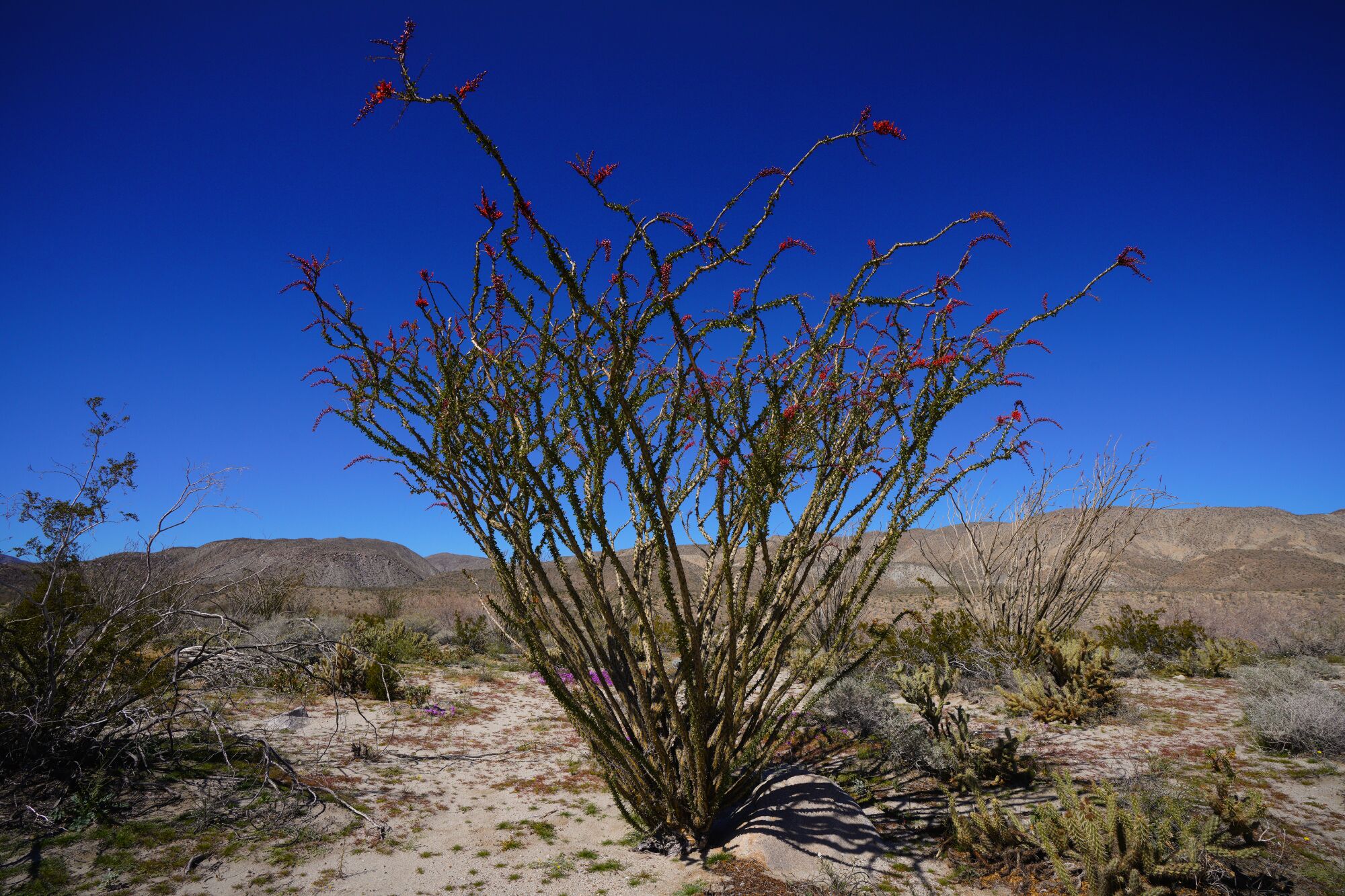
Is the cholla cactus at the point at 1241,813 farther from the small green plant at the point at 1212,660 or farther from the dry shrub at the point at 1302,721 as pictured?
the small green plant at the point at 1212,660

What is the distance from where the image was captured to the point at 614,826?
12.8 feet

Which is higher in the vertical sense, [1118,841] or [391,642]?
[391,642]

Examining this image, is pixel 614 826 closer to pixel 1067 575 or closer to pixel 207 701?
pixel 207 701

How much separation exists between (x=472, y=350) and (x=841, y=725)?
526cm

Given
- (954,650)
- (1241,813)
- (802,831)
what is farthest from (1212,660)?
(802,831)

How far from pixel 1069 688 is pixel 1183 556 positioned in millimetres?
57364

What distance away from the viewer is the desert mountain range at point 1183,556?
33875 millimetres

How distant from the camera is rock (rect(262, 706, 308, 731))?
18.9 ft

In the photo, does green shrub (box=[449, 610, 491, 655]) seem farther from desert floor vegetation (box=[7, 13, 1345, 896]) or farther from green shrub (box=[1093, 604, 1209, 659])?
green shrub (box=[1093, 604, 1209, 659])

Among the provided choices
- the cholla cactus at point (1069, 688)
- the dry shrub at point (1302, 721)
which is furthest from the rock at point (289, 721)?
the dry shrub at point (1302, 721)

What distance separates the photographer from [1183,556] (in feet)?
158

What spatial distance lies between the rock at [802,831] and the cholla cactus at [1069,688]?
146 inches

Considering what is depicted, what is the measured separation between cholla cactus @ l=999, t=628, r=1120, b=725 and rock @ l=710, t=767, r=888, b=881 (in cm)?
372

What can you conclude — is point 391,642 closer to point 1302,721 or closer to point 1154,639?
point 1302,721
